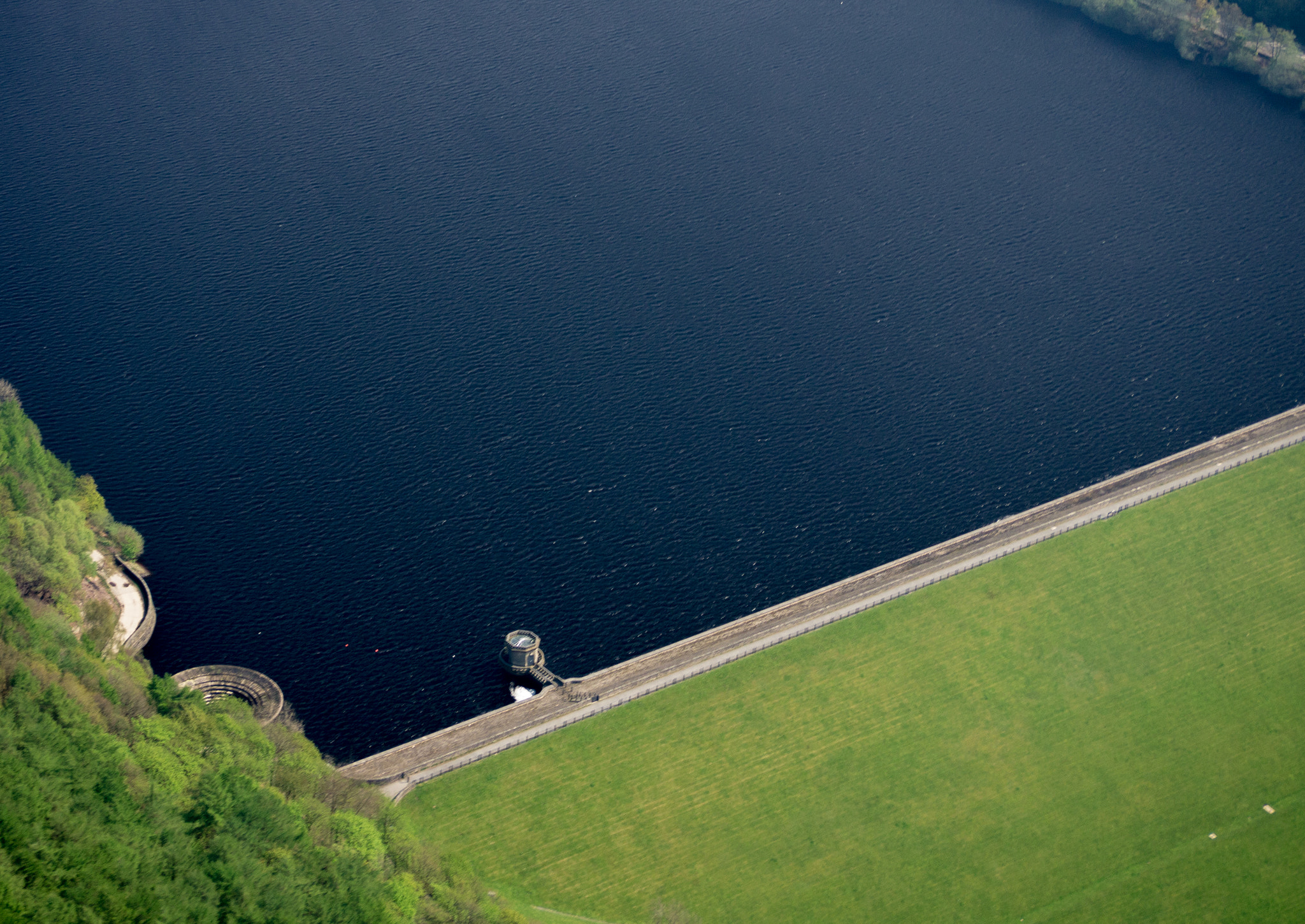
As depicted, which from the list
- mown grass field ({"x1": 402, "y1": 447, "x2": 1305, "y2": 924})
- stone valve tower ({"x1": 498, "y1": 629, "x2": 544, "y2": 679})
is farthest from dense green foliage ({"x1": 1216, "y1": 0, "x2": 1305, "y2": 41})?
stone valve tower ({"x1": 498, "y1": 629, "x2": 544, "y2": 679})

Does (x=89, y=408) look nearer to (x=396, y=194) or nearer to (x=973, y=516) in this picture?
(x=396, y=194)

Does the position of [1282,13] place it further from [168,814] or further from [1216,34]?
[168,814]

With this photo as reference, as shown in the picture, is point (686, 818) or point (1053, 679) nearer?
point (686, 818)

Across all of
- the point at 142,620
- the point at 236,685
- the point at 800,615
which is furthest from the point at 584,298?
the point at 236,685

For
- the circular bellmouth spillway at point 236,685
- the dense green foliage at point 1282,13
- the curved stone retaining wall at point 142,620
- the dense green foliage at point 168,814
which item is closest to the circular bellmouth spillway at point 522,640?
the dense green foliage at point 168,814

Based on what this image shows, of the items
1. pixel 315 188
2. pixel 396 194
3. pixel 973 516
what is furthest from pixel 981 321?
pixel 315 188

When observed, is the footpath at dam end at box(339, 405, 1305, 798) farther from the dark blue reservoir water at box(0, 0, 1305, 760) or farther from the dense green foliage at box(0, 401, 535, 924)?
the dense green foliage at box(0, 401, 535, 924)
